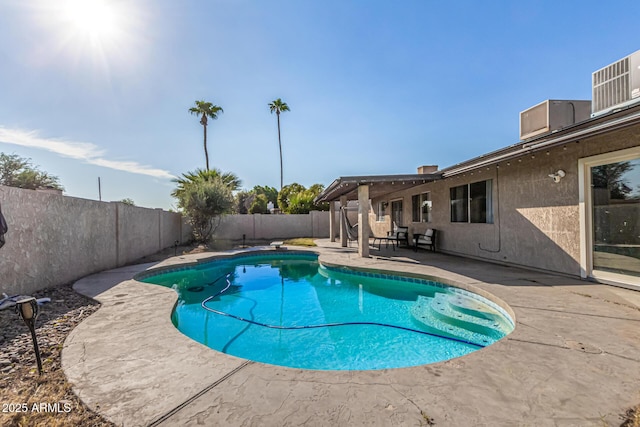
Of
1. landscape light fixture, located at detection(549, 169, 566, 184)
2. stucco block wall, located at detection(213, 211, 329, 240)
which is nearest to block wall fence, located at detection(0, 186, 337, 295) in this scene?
stucco block wall, located at detection(213, 211, 329, 240)

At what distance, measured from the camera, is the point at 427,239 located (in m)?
9.77

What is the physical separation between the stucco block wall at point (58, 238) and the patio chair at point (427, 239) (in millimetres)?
9678

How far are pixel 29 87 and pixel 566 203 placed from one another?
43.4ft

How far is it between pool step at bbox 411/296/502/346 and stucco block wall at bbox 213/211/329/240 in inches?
506

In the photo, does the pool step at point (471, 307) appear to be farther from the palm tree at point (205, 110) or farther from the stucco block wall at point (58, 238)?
the palm tree at point (205, 110)

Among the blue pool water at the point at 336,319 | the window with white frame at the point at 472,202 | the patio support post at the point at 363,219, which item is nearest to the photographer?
the blue pool water at the point at 336,319

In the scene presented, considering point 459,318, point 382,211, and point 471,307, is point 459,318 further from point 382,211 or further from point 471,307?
point 382,211

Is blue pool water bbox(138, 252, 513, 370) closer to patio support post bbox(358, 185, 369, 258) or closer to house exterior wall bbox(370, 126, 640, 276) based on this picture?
patio support post bbox(358, 185, 369, 258)

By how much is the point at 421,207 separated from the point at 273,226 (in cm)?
Result: 969

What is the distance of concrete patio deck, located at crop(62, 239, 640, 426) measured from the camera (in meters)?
1.65

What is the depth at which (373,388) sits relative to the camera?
192 cm

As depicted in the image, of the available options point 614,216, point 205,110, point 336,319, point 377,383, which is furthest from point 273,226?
point 377,383

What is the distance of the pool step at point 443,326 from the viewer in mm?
3641

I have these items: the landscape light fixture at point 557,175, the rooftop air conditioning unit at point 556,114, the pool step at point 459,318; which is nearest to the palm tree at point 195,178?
the pool step at point 459,318
